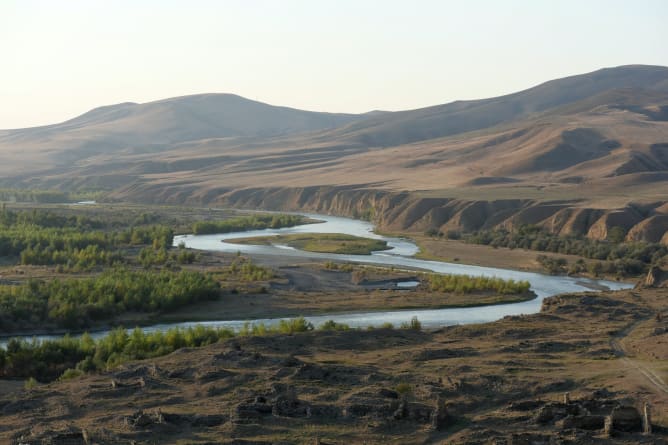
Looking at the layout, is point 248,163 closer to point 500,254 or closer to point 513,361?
point 500,254

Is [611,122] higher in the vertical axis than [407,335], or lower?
higher

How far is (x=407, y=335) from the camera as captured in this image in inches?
1508

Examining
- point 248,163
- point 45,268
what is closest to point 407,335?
point 45,268

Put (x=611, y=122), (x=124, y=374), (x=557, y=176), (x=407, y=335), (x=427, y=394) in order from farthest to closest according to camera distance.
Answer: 1. (x=611, y=122)
2. (x=557, y=176)
3. (x=407, y=335)
4. (x=124, y=374)
5. (x=427, y=394)

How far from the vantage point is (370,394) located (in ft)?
88.2

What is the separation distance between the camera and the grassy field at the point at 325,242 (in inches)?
2990

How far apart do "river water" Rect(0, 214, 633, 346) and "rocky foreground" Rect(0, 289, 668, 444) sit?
8646 millimetres

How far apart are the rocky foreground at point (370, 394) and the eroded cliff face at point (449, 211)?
4159 cm

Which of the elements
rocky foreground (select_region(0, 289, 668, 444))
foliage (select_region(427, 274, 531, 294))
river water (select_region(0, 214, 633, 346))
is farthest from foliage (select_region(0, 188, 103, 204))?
rocky foreground (select_region(0, 289, 668, 444))

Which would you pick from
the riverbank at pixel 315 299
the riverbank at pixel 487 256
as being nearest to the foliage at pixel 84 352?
the riverbank at pixel 315 299

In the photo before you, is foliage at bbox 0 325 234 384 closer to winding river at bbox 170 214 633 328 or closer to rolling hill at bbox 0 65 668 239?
winding river at bbox 170 214 633 328

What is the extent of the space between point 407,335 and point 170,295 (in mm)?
14175

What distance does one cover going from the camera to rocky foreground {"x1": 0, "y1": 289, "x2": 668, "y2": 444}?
2369 cm

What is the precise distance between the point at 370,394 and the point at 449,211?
69611 mm
